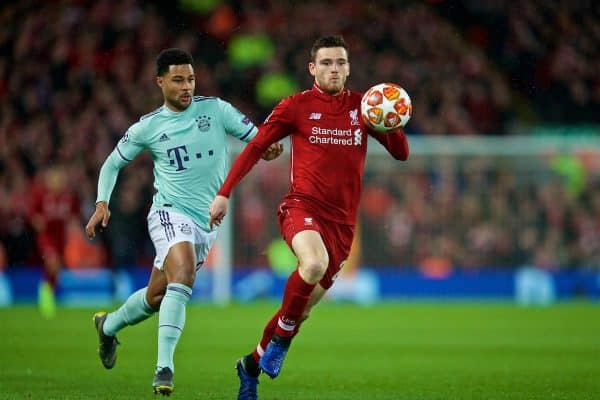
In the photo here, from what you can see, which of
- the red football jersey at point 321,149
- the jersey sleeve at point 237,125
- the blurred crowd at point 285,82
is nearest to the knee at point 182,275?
the red football jersey at point 321,149

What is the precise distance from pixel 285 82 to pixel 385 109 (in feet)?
51.9

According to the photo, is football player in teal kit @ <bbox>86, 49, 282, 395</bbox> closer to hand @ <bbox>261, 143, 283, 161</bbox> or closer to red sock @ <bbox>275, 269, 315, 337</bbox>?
hand @ <bbox>261, 143, 283, 161</bbox>

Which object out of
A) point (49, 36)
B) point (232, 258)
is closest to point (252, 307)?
point (232, 258)

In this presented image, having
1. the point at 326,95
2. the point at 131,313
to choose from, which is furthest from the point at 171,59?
the point at 131,313

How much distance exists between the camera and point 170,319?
7.72 meters

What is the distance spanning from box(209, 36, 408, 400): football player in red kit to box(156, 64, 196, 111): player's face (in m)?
0.81

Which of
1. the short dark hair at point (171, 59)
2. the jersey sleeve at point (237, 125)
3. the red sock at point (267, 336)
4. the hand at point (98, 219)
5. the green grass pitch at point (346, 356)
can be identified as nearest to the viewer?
the red sock at point (267, 336)

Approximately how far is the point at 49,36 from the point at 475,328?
40.5 ft

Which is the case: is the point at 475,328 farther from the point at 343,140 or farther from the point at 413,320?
the point at 343,140

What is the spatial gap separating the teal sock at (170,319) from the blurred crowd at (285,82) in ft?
37.3

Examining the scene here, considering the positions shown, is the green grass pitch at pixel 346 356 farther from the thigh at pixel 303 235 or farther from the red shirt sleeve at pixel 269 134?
the red shirt sleeve at pixel 269 134

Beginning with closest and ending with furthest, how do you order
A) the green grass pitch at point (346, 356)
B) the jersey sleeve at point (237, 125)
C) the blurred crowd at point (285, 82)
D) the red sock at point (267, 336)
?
the red sock at point (267, 336) < the green grass pitch at point (346, 356) < the jersey sleeve at point (237, 125) < the blurred crowd at point (285, 82)

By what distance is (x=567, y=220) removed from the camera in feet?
71.2

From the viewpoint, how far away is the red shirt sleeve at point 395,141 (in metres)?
7.72
